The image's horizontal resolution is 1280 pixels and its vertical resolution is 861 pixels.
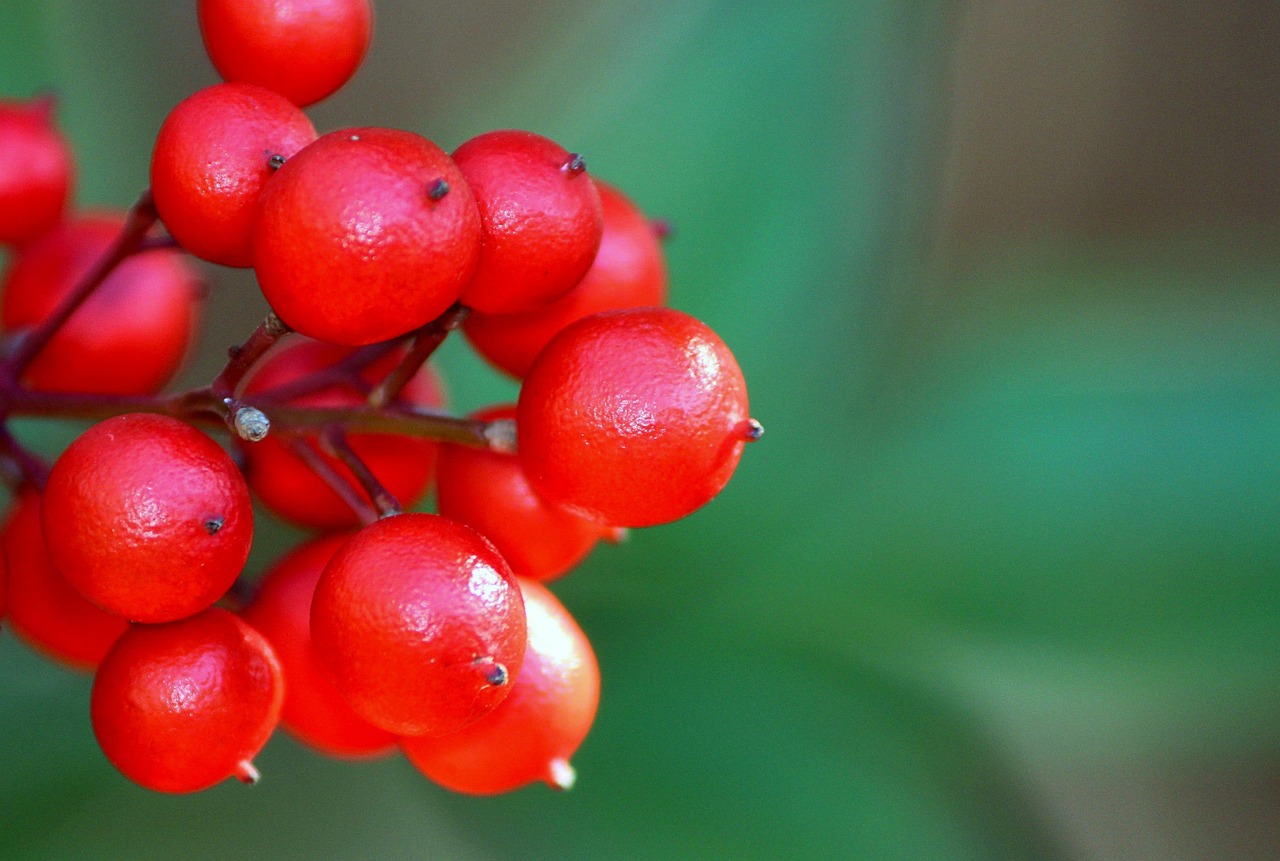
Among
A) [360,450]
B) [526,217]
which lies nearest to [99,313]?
[360,450]

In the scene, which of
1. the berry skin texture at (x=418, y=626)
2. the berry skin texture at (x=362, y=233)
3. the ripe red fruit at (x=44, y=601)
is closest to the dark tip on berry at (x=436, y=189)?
the berry skin texture at (x=362, y=233)

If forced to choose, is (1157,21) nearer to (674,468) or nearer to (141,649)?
(674,468)

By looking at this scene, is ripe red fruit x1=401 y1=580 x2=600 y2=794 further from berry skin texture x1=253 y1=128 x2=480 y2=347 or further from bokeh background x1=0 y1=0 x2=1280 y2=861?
bokeh background x1=0 y1=0 x2=1280 y2=861

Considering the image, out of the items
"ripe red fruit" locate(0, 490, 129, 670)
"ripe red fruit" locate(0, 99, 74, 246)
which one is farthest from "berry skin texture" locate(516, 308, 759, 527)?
"ripe red fruit" locate(0, 99, 74, 246)

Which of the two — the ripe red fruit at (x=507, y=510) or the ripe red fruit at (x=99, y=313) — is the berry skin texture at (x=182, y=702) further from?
the ripe red fruit at (x=99, y=313)

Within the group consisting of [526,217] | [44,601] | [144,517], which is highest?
[526,217]

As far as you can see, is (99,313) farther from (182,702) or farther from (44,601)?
(182,702)
